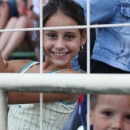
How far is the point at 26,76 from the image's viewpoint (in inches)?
49.7

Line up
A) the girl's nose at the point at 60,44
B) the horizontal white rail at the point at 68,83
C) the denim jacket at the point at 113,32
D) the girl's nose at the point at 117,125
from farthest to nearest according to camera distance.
A: the denim jacket at the point at 113,32 → the girl's nose at the point at 60,44 → the girl's nose at the point at 117,125 → the horizontal white rail at the point at 68,83

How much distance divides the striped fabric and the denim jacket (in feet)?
1.23

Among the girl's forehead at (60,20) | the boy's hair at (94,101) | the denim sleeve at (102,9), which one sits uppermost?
the denim sleeve at (102,9)

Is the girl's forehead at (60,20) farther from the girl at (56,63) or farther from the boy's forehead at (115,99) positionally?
the boy's forehead at (115,99)

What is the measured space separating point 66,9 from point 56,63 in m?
0.23

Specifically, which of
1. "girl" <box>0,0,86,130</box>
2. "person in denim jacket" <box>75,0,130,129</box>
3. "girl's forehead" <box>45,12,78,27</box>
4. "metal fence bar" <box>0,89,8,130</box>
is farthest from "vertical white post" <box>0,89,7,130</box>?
"person in denim jacket" <box>75,0,130,129</box>

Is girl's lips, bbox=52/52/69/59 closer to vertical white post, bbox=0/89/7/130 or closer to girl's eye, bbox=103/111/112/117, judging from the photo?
girl's eye, bbox=103/111/112/117

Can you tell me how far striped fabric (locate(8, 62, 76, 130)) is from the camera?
170 centimetres

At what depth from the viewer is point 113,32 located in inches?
79.6

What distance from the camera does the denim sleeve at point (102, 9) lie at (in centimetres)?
197

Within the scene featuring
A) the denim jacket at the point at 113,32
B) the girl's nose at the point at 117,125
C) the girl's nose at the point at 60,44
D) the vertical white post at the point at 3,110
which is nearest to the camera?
the vertical white post at the point at 3,110

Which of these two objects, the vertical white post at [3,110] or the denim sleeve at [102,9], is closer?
the vertical white post at [3,110]

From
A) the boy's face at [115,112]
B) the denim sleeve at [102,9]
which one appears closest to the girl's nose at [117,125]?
the boy's face at [115,112]

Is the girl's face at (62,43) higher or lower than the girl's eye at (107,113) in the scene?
higher
